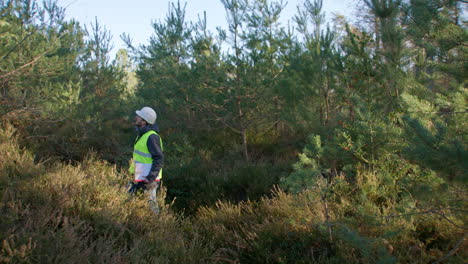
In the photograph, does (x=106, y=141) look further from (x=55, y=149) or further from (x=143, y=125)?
(x=143, y=125)

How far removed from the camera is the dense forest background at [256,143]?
3.14 metres

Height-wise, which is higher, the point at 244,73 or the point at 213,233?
the point at 244,73

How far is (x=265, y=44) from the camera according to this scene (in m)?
8.42

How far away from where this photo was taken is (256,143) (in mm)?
9445

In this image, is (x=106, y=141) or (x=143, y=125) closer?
(x=143, y=125)

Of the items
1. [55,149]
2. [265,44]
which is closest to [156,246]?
[265,44]

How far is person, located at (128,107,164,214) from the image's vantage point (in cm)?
471

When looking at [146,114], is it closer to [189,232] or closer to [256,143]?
[189,232]

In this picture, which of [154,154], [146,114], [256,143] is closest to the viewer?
[154,154]

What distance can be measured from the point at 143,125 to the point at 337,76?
3862 mm

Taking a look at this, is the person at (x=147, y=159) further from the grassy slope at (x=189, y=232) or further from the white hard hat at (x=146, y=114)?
the grassy slope at (x=189, y=232)

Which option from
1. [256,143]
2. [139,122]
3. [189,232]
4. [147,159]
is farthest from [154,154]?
[256,143]

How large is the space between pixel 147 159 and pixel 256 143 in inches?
197

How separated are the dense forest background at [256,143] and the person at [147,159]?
28 centimetres
